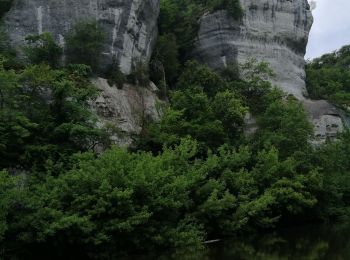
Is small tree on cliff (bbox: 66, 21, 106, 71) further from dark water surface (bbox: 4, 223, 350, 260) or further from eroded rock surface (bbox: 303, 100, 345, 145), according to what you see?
eroded rock surface (bbox: 303, 100, 345, 145)

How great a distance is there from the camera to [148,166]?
18.1 metres

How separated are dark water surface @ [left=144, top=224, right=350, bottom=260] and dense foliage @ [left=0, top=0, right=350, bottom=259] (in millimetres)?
720

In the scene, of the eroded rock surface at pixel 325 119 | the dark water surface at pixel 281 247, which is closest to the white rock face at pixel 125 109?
the dark water surface at pixel 281 247

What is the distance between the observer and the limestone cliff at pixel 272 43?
40.5 metres

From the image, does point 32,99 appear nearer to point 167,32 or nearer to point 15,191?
point 15,191

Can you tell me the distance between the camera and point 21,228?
15492mm

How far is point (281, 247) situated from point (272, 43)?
2783 cm

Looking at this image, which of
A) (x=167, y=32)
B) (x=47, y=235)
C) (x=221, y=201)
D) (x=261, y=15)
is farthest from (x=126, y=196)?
(x=261, y=15)

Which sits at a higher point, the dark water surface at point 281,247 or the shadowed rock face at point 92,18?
the shadowed rock face at point 92,18

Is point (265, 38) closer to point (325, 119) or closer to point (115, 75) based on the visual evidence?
point (325, 119)

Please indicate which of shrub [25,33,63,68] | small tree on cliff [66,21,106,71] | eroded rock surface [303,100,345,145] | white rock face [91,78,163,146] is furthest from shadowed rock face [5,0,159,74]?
eroded rock surface [303,100,345,145]

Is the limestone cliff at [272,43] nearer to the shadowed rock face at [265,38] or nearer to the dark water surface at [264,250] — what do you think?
the shadowed rock face at [265,38]

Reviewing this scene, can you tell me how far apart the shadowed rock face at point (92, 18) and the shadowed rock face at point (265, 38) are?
340 inches

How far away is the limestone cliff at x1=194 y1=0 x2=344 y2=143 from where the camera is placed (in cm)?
4053
